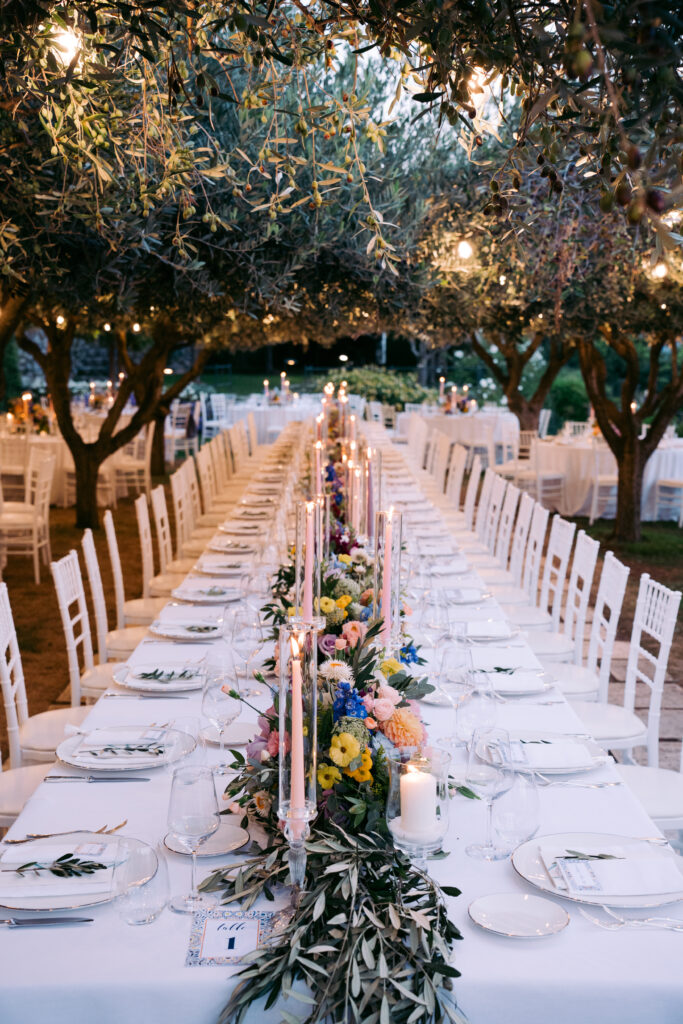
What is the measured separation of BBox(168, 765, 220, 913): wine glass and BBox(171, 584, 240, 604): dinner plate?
2131 mm

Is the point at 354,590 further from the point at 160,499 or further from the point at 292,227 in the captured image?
the point at 160,499

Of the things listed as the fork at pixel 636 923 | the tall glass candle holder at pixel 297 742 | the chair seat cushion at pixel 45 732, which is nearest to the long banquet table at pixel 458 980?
the fork at pixel 636 923

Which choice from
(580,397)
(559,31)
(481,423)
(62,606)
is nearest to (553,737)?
(559,31)

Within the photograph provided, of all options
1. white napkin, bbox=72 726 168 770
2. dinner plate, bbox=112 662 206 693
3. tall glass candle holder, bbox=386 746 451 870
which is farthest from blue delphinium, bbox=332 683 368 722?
dinner plate, bbox=112 662 206 693

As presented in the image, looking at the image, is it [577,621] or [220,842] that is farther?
[577,621]

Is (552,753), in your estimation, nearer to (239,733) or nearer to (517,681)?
(517,681)

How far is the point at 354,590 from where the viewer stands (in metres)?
2.72

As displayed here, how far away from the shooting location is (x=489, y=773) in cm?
186

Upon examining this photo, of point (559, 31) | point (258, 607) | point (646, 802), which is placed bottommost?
point (646, 802)

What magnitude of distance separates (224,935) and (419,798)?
0.40 m

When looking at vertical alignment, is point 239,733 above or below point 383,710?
below

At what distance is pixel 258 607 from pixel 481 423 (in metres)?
12.4

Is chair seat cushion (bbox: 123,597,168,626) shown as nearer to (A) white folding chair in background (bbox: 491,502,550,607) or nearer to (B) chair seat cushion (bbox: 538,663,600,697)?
(A) white folding chair in background (bbox: 491,502,550,607)

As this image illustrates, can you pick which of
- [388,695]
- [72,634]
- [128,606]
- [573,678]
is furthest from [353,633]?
[128,606]
